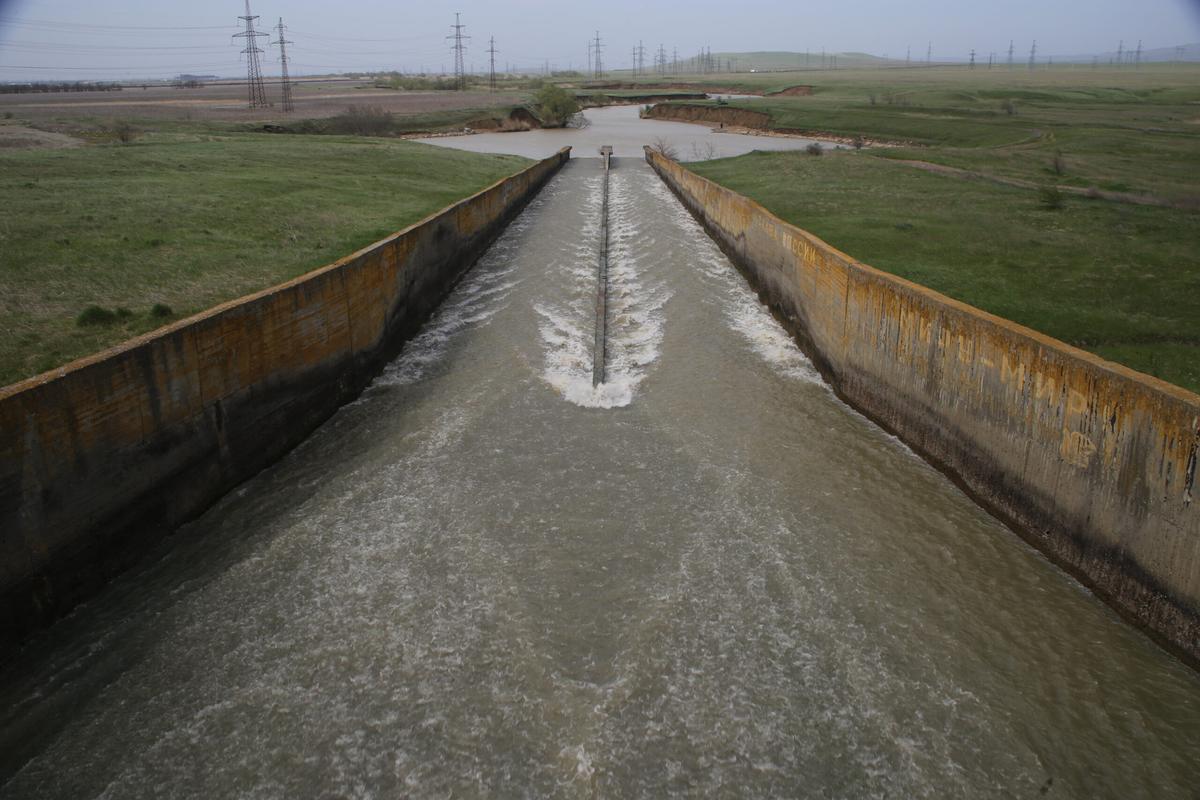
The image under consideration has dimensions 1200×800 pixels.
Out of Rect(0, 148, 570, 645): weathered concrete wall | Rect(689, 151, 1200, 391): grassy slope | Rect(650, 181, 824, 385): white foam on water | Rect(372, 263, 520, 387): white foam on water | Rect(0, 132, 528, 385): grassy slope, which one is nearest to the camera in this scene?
Rect(0, 148, 570, 645): weathered concrete wall

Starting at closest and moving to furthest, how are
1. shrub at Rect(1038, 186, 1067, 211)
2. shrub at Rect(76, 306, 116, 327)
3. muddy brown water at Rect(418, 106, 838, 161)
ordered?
shrub at Rect(76, 306, 116, 327) → shrub at Rect(1038, 186, 1067, 211) → muddy brown water at Rect(418, 106, 838, 161)

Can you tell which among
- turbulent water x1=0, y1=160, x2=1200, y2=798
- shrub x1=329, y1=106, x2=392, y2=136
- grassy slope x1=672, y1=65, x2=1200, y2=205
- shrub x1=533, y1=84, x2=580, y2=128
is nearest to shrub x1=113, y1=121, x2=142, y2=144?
shrub x1=329, y1=106, x2=392, y2=136

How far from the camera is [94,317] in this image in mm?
10945

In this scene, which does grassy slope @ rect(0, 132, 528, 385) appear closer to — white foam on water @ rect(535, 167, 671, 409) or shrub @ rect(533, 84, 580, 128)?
white foam on water @ rect(535, 167, 671, 409)

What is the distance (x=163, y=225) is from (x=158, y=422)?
979 cm

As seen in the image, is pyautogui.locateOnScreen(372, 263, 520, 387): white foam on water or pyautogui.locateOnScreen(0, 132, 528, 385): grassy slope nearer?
pyautogui.locateOnScreen(0, 132, 528, 385): grassy slope

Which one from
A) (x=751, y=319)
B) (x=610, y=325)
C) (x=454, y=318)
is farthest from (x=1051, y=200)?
(x=454, y=318)

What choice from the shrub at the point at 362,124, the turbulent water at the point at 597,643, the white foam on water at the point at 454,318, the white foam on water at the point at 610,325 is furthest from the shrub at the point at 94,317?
the shrub at the point at 362,124

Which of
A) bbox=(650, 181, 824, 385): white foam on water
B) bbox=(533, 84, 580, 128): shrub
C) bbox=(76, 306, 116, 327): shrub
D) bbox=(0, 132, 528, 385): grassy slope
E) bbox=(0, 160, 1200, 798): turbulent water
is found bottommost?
bbox=(0, 160, 1200, 798): turbulent water

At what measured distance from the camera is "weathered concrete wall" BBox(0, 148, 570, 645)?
23.3ft

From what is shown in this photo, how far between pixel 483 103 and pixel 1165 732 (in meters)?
94.0

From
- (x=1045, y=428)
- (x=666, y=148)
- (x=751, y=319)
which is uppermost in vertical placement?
(x=666, y=148)

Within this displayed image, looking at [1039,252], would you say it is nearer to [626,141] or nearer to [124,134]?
[124,134]

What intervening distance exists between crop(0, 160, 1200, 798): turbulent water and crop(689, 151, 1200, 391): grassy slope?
3.61m
